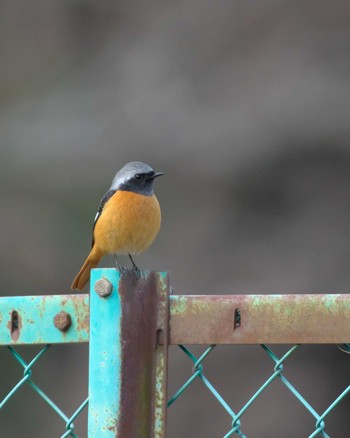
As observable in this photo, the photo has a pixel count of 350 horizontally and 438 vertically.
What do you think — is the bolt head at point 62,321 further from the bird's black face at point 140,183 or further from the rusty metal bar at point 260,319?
the bird's black face at point 140,183

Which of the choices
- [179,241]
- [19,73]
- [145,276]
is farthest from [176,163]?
[145,276]

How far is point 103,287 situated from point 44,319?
0.18 metres

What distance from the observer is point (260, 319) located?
67.3 inches

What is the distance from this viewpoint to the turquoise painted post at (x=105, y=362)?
1.75 m

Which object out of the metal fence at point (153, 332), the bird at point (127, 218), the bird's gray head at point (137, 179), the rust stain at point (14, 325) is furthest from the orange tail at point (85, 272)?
the metal fence at point (153, 332)

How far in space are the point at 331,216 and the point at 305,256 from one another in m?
0.42

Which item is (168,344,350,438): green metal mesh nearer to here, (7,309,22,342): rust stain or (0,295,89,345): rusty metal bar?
(0,295,89,345): rusty metal bar

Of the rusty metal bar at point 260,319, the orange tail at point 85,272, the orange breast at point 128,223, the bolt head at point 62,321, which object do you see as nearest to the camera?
the rusty metal bar at point 260,319

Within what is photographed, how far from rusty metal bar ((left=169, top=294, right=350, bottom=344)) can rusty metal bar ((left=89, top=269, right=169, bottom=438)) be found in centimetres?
4

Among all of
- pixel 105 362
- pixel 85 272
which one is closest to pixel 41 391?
pixel 105 362

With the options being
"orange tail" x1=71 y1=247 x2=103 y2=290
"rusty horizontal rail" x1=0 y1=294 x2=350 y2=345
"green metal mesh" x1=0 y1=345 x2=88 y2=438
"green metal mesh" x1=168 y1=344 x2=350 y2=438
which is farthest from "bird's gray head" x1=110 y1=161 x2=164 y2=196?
"green metal mesh" x1=168 y1=344 x2=350 y2=438

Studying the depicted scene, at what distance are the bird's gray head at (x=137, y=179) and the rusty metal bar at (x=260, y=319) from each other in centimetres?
203

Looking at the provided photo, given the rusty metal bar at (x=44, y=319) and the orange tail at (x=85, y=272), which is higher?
the orange tail at (x=85, y=272)

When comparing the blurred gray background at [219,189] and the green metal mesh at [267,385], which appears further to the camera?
the blurred gray background at [219,189]
